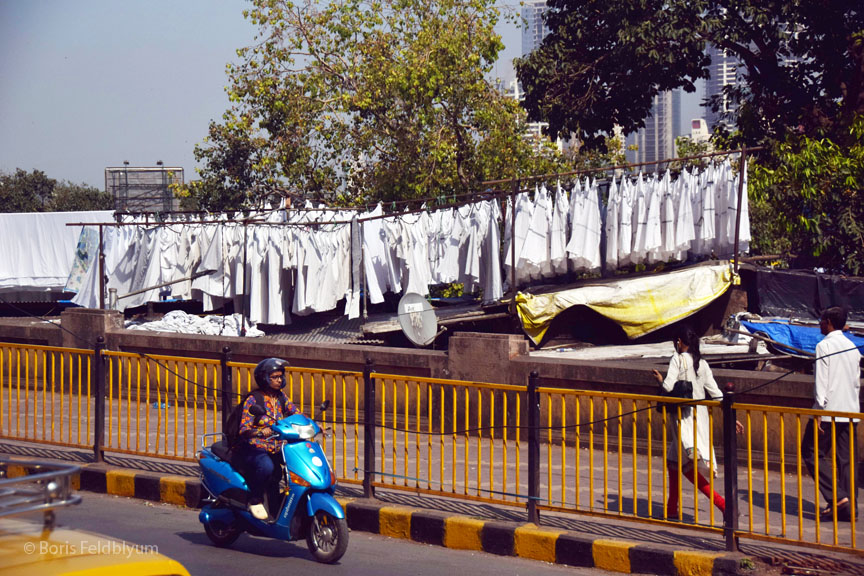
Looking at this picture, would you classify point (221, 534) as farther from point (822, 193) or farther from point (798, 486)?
point (822, 193)

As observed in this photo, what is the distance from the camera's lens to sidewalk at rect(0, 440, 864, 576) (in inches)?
229

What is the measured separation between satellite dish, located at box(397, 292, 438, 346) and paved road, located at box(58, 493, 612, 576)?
5040 mm

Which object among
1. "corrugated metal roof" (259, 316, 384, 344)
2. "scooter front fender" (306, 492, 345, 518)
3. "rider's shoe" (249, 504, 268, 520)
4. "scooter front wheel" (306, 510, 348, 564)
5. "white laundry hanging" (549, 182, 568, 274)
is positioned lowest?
"scooter front wheel" (306, 510, 348, 564)

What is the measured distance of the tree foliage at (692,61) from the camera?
1498cm

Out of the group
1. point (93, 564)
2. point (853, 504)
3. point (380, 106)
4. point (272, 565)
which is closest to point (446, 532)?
point (272, 565)

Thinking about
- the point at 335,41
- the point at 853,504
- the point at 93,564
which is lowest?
the point at 853,504

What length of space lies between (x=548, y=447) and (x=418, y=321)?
5724 mm

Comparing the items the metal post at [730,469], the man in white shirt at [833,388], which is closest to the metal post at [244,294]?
the man in white shirt at [833,388]

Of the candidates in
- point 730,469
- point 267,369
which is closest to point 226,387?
point 267,369

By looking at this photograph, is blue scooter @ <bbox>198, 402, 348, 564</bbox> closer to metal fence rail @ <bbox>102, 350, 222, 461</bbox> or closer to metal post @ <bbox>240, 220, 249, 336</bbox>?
metal fence rail @ <bbox>102, 350, 222, 461</bbox>

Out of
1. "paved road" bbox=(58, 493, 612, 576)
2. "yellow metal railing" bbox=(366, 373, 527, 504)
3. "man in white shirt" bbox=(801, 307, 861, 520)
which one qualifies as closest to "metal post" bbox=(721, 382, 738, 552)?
"paved road" bbox=(58, 493, 612, 576)

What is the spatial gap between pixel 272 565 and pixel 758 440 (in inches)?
188

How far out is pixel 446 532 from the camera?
22.5 ft

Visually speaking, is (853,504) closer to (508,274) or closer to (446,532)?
(446,532)
